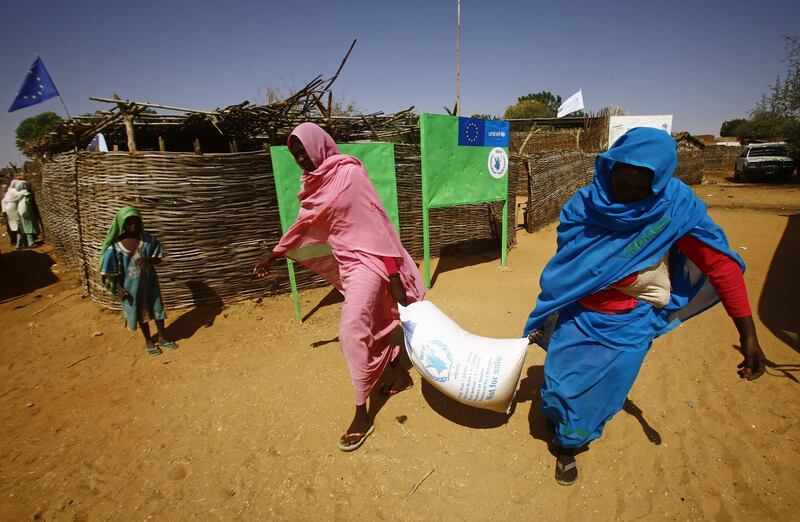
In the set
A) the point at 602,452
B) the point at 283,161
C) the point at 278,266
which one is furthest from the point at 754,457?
the point at 278,266

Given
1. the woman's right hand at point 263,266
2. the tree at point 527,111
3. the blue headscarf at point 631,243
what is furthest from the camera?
the tree at point 527,111

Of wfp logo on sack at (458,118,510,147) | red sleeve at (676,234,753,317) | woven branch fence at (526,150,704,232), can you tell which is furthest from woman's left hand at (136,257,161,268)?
woven branch fence at (526,150,704,232)

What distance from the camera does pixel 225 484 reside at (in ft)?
7.06

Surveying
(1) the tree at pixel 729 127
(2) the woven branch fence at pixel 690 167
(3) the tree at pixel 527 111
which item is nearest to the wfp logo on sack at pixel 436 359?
(2) the woven branch fence at pixel 690 167

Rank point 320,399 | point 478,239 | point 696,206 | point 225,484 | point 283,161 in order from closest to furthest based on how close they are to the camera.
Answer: point 696,206
point 225,484
point 320,399
point 283,161
point 478,239

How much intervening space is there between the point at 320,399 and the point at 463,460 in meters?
1.21

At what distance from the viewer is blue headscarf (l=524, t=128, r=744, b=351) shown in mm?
1579

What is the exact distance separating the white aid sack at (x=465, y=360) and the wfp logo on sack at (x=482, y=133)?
10.9 feet

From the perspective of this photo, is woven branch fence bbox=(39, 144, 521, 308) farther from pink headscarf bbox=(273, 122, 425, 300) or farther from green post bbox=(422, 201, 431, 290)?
pink headscarf bbox=(273, 122, 425, 300)

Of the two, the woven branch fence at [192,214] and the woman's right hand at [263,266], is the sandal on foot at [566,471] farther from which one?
the woven branch fence at [192,214]

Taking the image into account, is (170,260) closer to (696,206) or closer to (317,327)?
(317,327)

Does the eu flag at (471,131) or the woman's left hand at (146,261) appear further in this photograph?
the eu flag at (471,131)

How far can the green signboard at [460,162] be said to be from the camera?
4551 millimetres

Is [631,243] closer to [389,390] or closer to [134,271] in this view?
[389,390]
